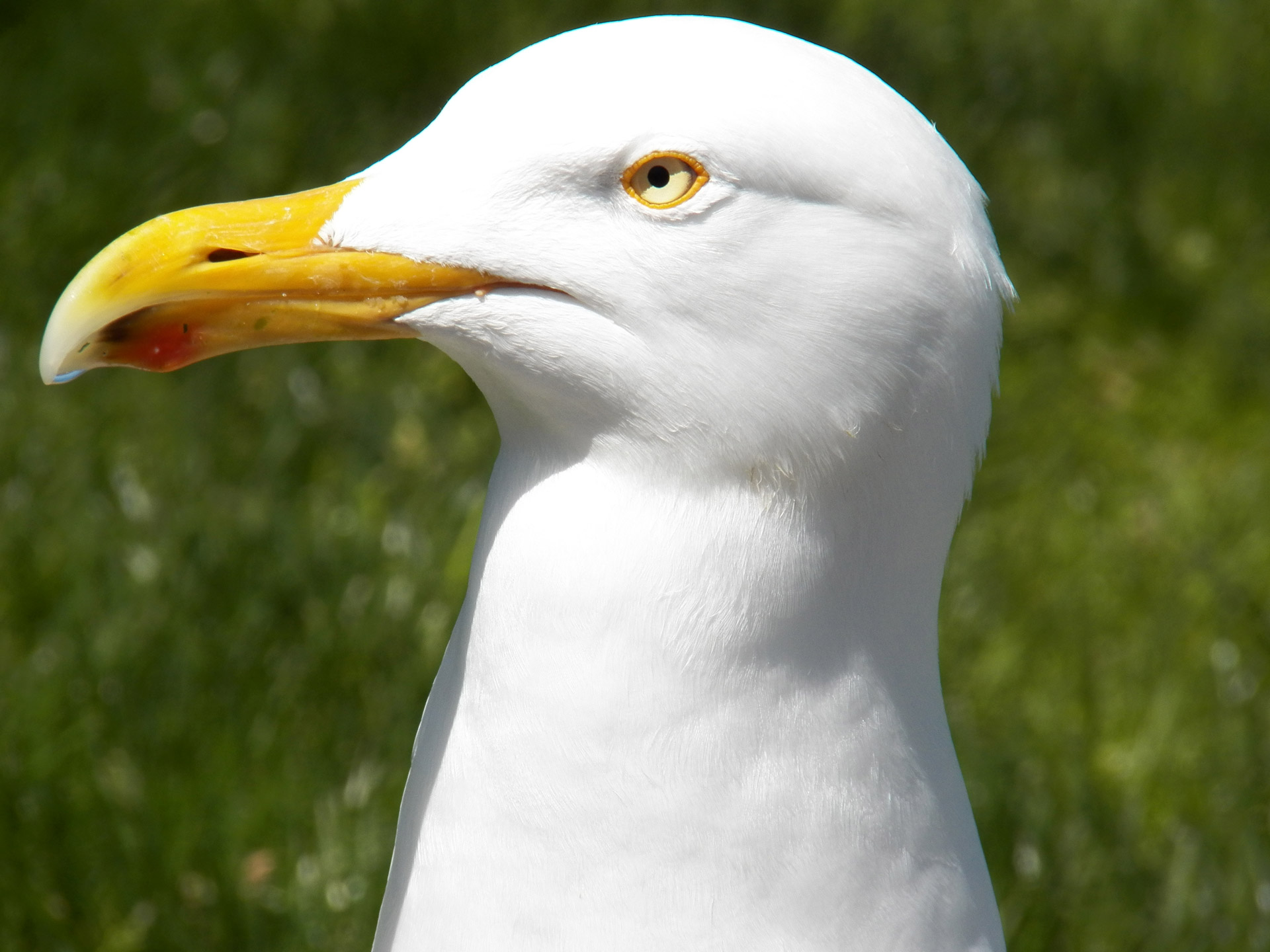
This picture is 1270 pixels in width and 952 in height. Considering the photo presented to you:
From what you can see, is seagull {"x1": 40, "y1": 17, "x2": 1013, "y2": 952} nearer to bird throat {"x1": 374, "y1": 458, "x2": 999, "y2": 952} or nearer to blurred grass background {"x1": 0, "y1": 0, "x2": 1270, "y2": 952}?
bird throat {"x1": 374, "y1": 458, "x2": 999, "y2": 952}

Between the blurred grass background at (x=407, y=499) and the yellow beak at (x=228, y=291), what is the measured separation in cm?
144

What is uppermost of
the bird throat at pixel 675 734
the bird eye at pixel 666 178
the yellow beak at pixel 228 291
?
the bird eye at pixel 666 178

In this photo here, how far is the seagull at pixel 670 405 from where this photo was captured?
1.79 meters

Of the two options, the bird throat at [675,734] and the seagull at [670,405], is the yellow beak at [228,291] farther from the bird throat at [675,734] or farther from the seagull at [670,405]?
the bird throat at [675,734]

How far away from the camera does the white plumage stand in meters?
1.79

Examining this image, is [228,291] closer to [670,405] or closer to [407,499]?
[670,405]

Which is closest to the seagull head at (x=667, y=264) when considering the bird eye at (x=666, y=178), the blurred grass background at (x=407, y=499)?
the bird eye at (x=666, y=178)

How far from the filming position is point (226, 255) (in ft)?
6.23

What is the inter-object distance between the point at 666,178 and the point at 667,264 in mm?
104

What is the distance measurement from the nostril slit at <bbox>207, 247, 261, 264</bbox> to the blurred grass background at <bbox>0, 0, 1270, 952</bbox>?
5.03 ft

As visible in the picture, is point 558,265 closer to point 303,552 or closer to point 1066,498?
point 303,552

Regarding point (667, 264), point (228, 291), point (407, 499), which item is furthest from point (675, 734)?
point (407, 499)

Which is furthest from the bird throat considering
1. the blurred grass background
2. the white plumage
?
the blurred grass background

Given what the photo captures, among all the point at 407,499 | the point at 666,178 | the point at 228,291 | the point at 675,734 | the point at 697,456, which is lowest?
the point at 407,499
